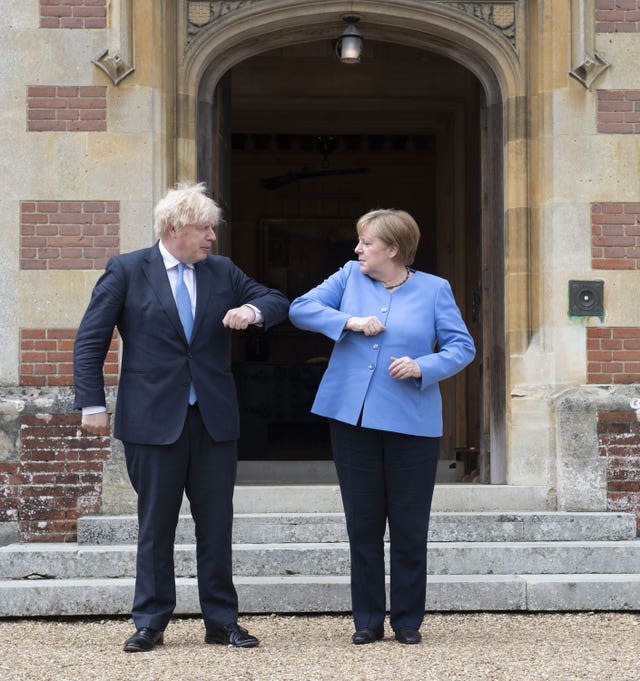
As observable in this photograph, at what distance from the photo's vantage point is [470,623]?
5598 millimetres

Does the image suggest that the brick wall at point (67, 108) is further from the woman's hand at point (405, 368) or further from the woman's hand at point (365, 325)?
the woman's hand at point (405, 368)

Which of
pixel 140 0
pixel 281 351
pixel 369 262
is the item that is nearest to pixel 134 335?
pixel 369 262

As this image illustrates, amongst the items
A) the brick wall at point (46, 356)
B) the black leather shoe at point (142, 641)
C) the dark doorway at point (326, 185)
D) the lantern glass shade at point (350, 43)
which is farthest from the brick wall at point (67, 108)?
the black leather shoe at point (142, 641)

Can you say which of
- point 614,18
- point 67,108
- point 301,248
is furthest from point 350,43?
point 301,248

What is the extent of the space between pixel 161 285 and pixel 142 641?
1.37 metres

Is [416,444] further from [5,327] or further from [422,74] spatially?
[422,74]

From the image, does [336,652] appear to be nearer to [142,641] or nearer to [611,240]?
[142,641]

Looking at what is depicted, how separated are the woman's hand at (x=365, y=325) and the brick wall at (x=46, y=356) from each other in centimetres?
253

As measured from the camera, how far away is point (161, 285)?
4.89 meters

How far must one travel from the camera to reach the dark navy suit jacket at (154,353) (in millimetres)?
4812

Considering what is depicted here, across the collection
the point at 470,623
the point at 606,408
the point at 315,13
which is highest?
the point at 315,13

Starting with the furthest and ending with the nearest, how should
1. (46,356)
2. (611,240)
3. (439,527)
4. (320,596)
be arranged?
(611,240) < (46,356) < (439,527) < (320,596)

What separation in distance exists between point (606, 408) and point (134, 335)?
3.18 metres

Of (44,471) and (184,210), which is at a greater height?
(184,210)
